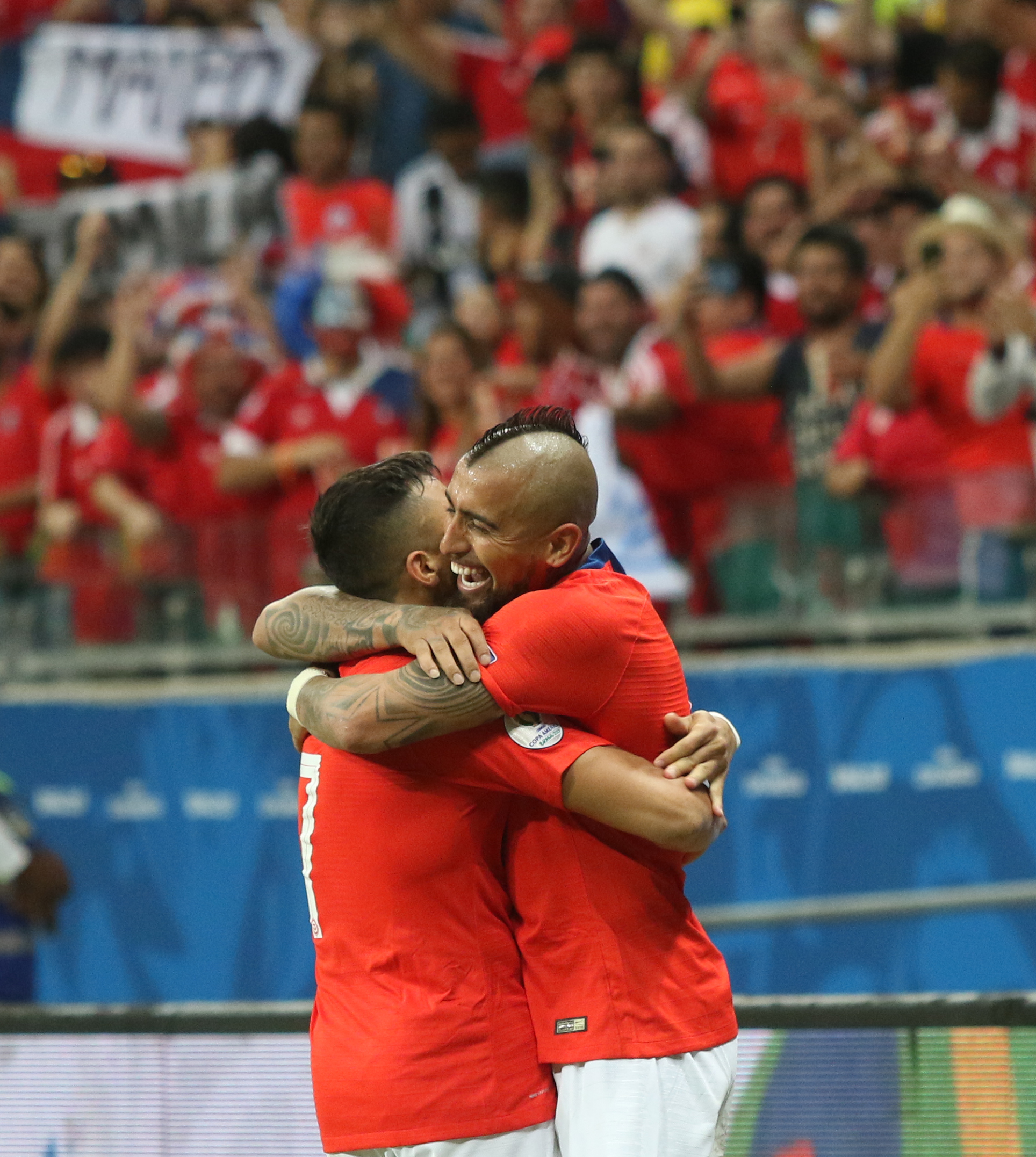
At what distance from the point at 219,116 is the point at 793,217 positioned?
4.63 meters

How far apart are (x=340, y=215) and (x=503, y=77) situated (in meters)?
1.49

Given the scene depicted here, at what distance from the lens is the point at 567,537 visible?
257 cm

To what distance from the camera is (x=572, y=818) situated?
101 inches

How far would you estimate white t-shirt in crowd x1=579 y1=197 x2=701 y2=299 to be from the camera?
768 cm

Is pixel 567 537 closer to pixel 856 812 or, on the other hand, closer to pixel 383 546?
pixel 383 546

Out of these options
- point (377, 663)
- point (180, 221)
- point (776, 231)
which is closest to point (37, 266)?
point (180, 221)

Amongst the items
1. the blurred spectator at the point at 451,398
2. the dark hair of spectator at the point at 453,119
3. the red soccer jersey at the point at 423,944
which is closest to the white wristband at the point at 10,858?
the blurred spectator at the point at 451,398

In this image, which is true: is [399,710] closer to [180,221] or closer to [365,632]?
[365,632]

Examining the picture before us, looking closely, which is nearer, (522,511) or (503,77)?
(522,511)

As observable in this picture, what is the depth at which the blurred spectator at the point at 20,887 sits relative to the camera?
517cm

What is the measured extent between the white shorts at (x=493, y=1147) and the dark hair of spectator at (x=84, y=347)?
6.26 metres

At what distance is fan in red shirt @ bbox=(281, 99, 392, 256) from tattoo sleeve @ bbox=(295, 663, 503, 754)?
6842mm

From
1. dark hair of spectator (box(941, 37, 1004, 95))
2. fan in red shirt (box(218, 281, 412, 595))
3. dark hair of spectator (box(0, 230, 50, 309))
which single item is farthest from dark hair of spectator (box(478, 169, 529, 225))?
dark hair of spectator (box(0, 230, 50, 309))

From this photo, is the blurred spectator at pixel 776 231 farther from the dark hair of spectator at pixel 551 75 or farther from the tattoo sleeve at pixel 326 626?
the tattoo sleeve at pixel 326 626
